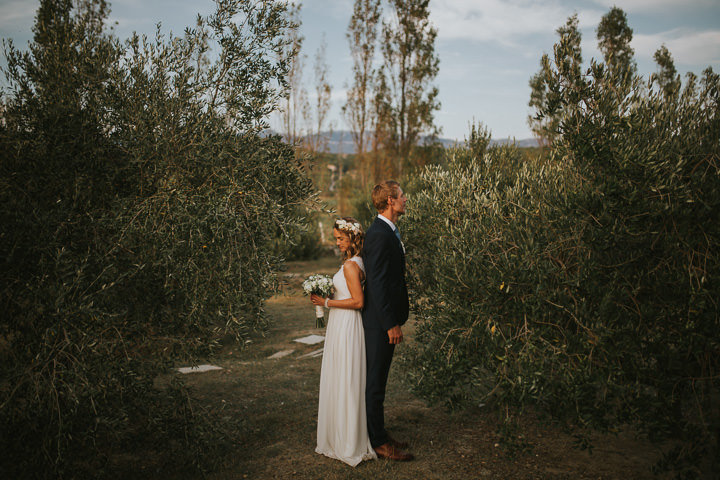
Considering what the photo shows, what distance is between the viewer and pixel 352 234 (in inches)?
221

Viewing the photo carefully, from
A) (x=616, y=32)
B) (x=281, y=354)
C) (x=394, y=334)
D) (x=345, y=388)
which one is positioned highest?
(x=616, y=32)

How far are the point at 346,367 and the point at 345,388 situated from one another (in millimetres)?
224

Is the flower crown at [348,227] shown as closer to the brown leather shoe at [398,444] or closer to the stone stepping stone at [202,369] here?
the brown leather shoe at [398,444]

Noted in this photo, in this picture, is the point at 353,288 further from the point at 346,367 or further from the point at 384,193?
the point at 384,193

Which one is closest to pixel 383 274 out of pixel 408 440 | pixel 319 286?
pixel 319 286

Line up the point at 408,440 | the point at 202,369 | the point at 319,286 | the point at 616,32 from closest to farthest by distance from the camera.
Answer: the point at 319,286 < the point at 408,440 < the point at 202,369 < the point at 616,32

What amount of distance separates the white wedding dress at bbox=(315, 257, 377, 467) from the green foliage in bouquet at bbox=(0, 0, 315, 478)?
0.91m

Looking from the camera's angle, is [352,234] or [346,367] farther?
[352,234]

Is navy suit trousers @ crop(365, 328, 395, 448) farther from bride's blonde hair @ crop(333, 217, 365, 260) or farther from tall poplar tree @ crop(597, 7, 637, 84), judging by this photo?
tall poplar tree @ crop(597, 7, 637, 84)

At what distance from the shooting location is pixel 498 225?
16.2 feet

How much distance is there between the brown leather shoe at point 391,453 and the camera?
557 centimetres

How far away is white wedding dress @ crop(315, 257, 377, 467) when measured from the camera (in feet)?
17.8

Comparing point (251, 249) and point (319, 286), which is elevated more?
point (251, 249)

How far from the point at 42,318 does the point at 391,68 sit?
67.0ft
